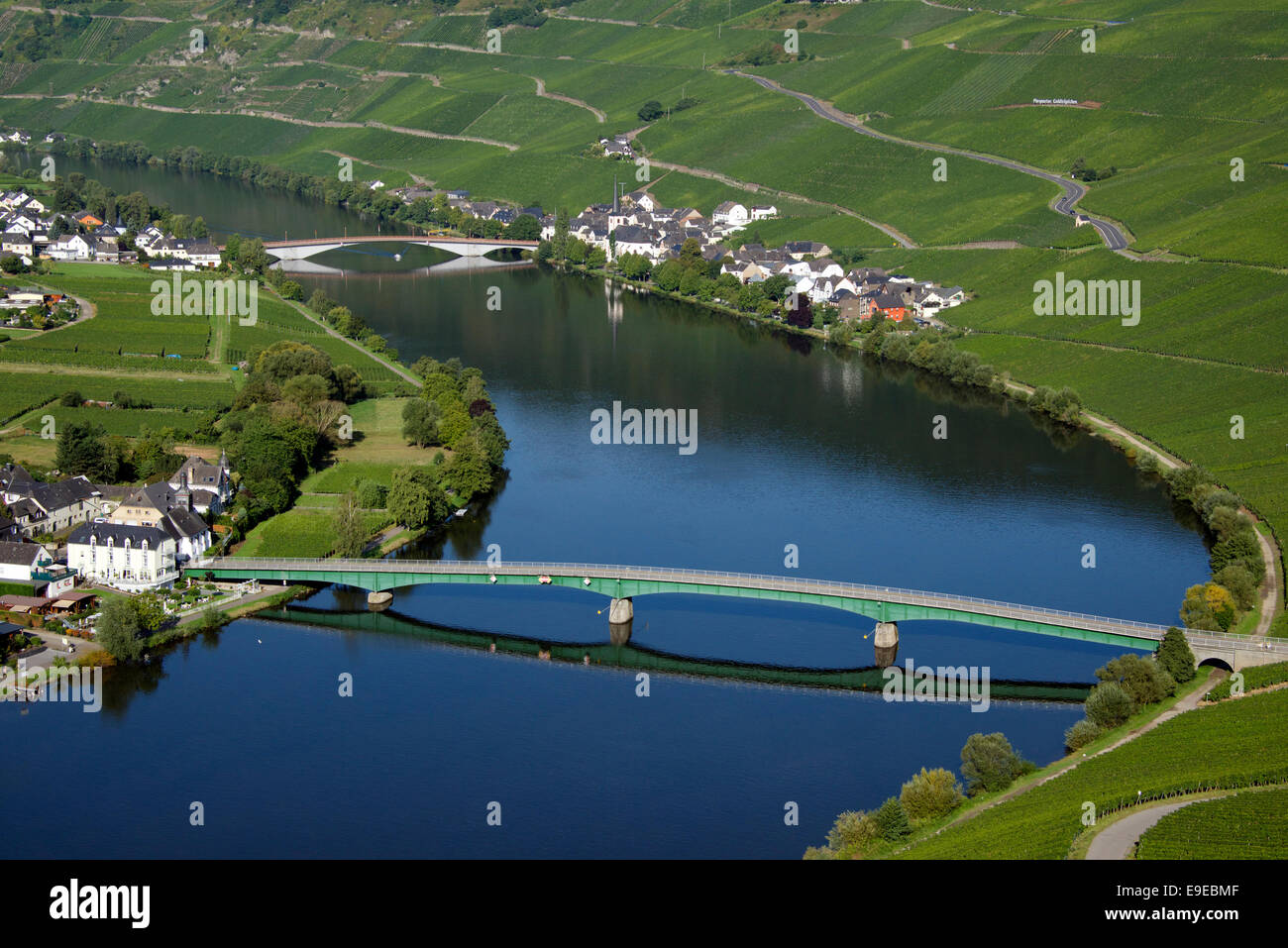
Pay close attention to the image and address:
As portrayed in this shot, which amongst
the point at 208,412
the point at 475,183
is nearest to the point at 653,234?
the point at 475,183

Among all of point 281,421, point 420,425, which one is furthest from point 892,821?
point 281,421

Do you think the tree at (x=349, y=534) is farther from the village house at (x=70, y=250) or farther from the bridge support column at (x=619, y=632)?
the village house at (x=70, y=250)

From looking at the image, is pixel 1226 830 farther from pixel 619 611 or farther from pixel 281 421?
pixel 281 421

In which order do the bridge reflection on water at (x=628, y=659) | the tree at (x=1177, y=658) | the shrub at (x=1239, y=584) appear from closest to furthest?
the tree at (x=1177, y=658)
the bridge reflection on water at (x=628, y=659)
the shrub at (x=1239, y=584)

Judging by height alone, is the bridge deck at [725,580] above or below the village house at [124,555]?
below

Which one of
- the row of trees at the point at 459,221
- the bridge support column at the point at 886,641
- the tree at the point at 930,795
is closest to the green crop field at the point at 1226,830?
the tree at the point at 930,795
